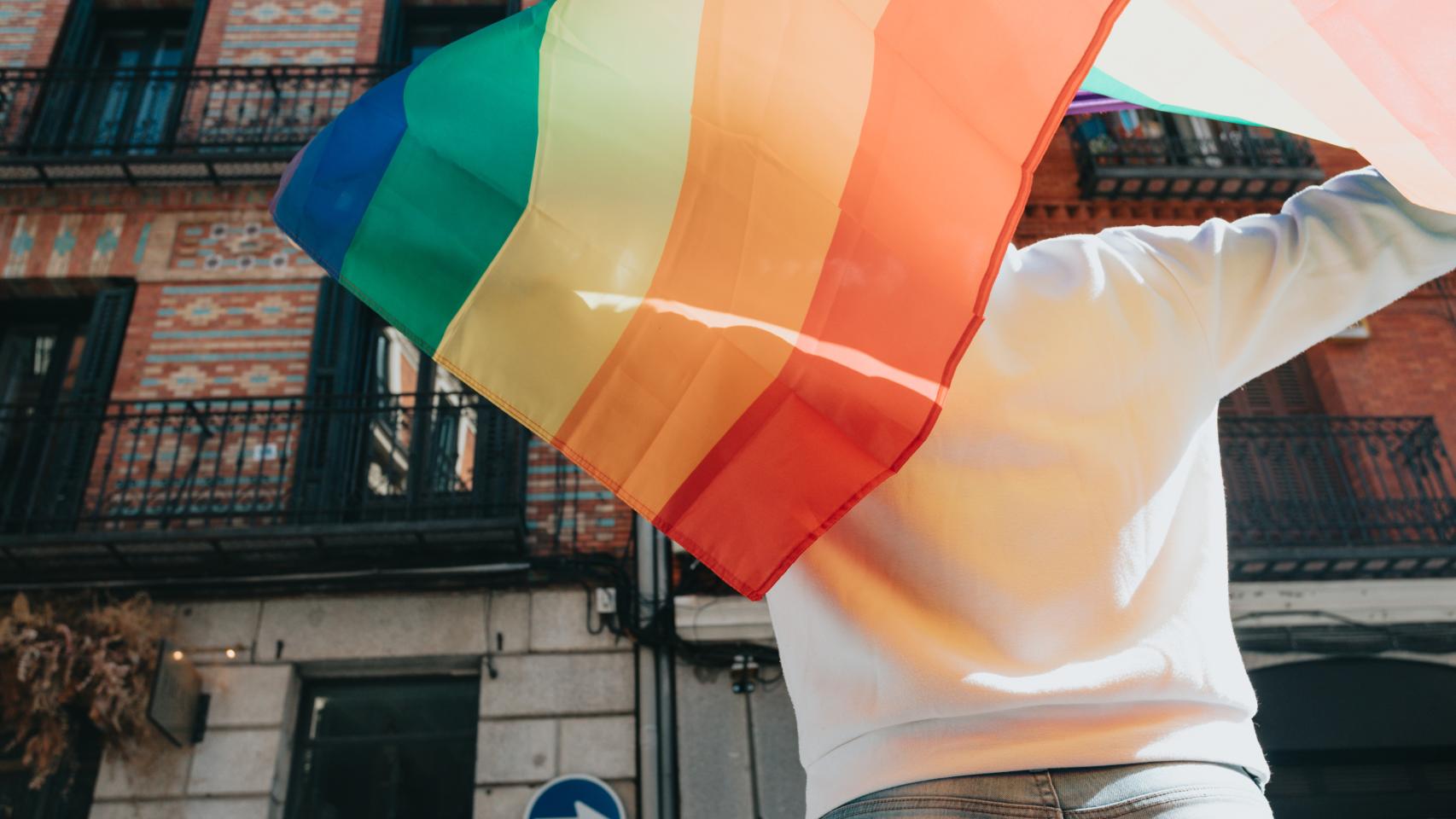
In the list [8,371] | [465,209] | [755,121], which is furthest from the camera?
[8,371]

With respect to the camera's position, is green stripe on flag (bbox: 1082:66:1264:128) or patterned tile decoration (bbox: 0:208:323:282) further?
patterned tile decoration (bbox: 0:208:323:282)

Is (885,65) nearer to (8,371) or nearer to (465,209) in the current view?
(465,209)

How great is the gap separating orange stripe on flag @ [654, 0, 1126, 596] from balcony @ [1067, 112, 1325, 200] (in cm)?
973

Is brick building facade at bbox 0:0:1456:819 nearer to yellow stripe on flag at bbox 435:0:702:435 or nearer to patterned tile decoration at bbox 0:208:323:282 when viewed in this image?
patterned tile decoration at bbox 0:208:323:282

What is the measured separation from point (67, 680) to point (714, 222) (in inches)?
292

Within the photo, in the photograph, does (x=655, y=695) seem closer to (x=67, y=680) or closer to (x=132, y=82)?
(x=67, y=680)

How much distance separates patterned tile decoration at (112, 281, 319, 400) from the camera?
890 cm

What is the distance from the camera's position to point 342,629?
802cm

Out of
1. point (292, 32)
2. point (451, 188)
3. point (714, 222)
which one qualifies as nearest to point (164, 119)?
point (292, 32)

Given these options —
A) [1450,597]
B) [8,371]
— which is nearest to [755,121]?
[1450,597]

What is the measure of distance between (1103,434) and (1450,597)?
8913 millimetres

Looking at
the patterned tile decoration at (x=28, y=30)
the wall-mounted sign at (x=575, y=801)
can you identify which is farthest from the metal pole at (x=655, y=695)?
the patterned tile decoration at (x=28, y=30)

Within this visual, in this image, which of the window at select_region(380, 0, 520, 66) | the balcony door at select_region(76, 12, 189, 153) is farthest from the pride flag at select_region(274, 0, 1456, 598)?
the window at select_region(380, 0, 520, 66)

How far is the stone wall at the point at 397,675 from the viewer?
24.1ft
